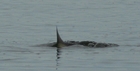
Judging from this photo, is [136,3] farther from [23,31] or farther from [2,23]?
[23,31]

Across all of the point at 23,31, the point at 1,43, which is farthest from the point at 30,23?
the point at 1,43

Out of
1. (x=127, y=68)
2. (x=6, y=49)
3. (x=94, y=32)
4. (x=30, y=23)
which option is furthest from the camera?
(x=30, y=23)

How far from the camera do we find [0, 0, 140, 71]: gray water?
1977cm

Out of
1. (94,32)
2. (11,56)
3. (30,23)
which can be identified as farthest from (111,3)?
(11,56)

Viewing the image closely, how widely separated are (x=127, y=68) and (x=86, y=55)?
2.76m

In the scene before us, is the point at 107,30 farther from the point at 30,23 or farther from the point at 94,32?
the point at 30,23

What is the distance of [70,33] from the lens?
2794 centimetres

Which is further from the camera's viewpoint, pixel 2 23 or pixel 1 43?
pixel 2 23

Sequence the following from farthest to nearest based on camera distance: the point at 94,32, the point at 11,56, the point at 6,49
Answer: the point at 94,32 → the point at 6,49 → the point at 11,56

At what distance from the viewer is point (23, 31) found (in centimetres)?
2842

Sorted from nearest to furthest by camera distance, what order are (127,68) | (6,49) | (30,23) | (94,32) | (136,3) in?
1. (127,68)
2. (6,49)
3. (94,32)
4. (30,23)
5. (136,3)

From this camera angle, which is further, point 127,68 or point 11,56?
point 11,56

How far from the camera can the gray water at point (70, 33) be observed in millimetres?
19766

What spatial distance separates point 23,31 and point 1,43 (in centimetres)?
432
